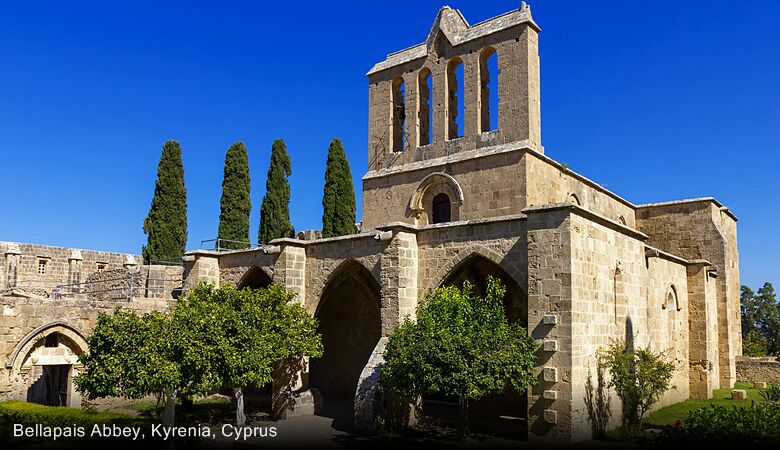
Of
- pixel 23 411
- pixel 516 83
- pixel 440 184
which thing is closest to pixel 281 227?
pixel 440 184

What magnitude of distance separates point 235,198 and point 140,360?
17.4 m

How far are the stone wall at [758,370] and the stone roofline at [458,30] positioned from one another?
1550cm

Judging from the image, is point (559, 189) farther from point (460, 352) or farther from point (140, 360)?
point (140, 360)

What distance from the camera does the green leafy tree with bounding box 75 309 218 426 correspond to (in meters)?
13.3

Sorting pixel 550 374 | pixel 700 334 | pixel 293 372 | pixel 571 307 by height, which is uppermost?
pixel 571 307

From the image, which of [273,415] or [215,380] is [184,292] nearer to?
[273,415]

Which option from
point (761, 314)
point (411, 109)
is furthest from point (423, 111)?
point (761, 314)

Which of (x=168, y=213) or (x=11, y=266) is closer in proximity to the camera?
(x=11, y=266)

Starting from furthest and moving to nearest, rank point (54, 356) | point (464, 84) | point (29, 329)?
1. point (464, 84)
2. point (54, 356)
3. point (29, 329)

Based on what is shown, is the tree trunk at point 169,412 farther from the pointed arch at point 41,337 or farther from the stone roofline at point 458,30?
the stone roofline at point 458,30

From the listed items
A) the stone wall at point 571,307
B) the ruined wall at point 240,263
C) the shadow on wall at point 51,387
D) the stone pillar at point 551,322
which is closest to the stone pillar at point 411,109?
the ruined wall at point 240,263

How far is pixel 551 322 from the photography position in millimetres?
13133

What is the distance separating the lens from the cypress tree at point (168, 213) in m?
29.7

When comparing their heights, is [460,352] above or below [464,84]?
below
